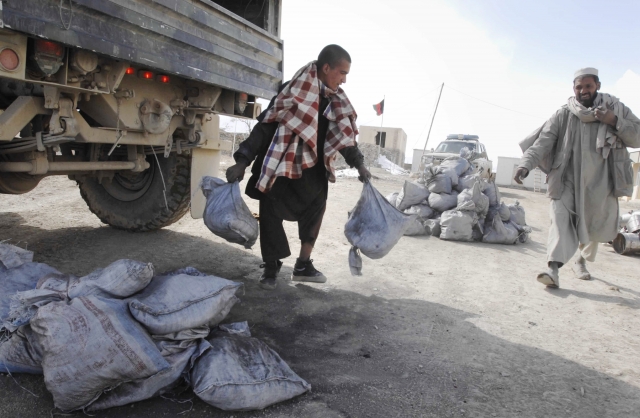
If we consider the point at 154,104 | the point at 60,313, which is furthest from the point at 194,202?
the point at 60,313

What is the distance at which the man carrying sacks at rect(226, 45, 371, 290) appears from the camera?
2.90m

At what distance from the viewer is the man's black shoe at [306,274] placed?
3.36m

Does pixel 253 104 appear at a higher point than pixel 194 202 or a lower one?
higher

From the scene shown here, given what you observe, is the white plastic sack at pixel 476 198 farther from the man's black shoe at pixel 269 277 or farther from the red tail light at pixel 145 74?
the red tail light at pixel 145 74

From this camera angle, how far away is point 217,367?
1.77 meters

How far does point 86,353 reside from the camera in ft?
5.14

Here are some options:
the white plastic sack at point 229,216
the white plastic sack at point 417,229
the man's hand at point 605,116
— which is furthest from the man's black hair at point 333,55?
the white plastic sack at point 417,229

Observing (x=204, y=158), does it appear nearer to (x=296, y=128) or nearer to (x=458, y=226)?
(x=296, y=128)

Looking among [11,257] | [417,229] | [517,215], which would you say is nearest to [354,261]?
[11,257]

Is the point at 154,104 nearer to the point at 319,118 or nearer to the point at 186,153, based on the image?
the point at 186,153

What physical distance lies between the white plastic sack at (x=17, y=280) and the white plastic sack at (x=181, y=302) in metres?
0.61

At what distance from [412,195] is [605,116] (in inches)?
121

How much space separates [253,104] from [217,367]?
273cm

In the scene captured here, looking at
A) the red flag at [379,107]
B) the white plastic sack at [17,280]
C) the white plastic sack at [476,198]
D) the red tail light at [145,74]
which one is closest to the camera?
the white plastic sack at [17,280]
